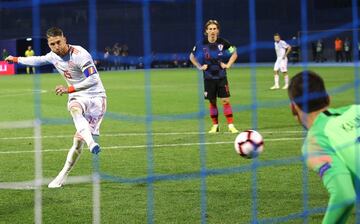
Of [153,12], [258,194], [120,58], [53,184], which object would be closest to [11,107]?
[53,184]

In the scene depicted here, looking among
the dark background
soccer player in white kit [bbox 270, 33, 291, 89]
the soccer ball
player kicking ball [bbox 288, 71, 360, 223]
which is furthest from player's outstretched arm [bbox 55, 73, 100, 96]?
the dark background

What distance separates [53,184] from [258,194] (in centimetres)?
244

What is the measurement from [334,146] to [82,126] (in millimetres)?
4667

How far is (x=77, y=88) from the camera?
8242 mm

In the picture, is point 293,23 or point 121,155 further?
point 293,23

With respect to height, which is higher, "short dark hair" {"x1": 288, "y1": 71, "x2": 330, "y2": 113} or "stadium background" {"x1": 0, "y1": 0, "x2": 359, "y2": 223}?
"short dark hair" {"x1": 288, "y1": 71, "x2": 330, "y2": 113}

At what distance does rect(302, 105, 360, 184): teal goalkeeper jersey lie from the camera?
3848mm

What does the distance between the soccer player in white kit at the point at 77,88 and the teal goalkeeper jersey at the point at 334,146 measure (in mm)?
4201

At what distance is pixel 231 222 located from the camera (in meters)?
6.16

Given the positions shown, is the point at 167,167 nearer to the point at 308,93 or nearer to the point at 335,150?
the point at 308,93

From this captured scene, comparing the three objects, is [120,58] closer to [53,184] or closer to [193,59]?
[193,59]

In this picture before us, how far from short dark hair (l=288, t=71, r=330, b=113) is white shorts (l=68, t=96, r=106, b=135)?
4553 millimetres

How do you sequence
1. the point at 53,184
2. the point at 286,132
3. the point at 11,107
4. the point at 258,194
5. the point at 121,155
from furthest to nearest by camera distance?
the point at 11,107, the point at 286,132, the point at 121,155, the point at 53,184, the point at 258,194

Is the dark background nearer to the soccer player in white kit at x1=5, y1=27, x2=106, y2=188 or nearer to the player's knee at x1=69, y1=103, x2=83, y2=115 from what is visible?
the soccer player in white kit at x1=5, y1=27, x2=106, y2=188
